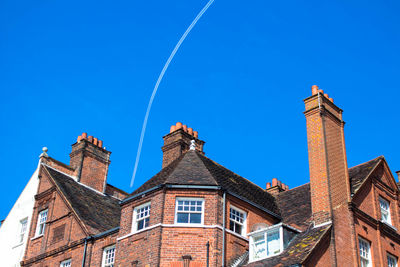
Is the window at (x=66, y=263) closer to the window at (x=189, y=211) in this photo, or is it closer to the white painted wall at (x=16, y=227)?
the white painted wall at (x=16, y=227)

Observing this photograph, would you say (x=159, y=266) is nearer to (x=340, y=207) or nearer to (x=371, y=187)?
(x=340, y=207)

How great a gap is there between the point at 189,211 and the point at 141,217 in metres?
2.72

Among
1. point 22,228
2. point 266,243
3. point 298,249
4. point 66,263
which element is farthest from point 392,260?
point 22,228

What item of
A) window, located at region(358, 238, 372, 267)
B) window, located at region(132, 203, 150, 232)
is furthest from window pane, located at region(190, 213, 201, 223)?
window, located at region(358, 238, 372, 267)

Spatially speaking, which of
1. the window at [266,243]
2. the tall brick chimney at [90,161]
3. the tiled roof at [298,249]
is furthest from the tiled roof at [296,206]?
the tall brick chimney at [90,161]

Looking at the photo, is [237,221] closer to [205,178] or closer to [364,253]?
[205,178]

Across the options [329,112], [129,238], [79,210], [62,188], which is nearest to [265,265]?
[129,238]

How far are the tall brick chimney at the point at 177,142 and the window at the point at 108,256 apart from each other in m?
6.71

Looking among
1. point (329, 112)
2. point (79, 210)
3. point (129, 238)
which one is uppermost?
point (329, 112)

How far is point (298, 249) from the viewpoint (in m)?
25.2

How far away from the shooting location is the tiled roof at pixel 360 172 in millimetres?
29844

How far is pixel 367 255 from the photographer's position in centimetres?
2802

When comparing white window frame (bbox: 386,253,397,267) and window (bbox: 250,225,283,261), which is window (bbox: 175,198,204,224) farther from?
white window frame (bbox: 386,253,397,267)

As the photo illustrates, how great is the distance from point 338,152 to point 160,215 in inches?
384
